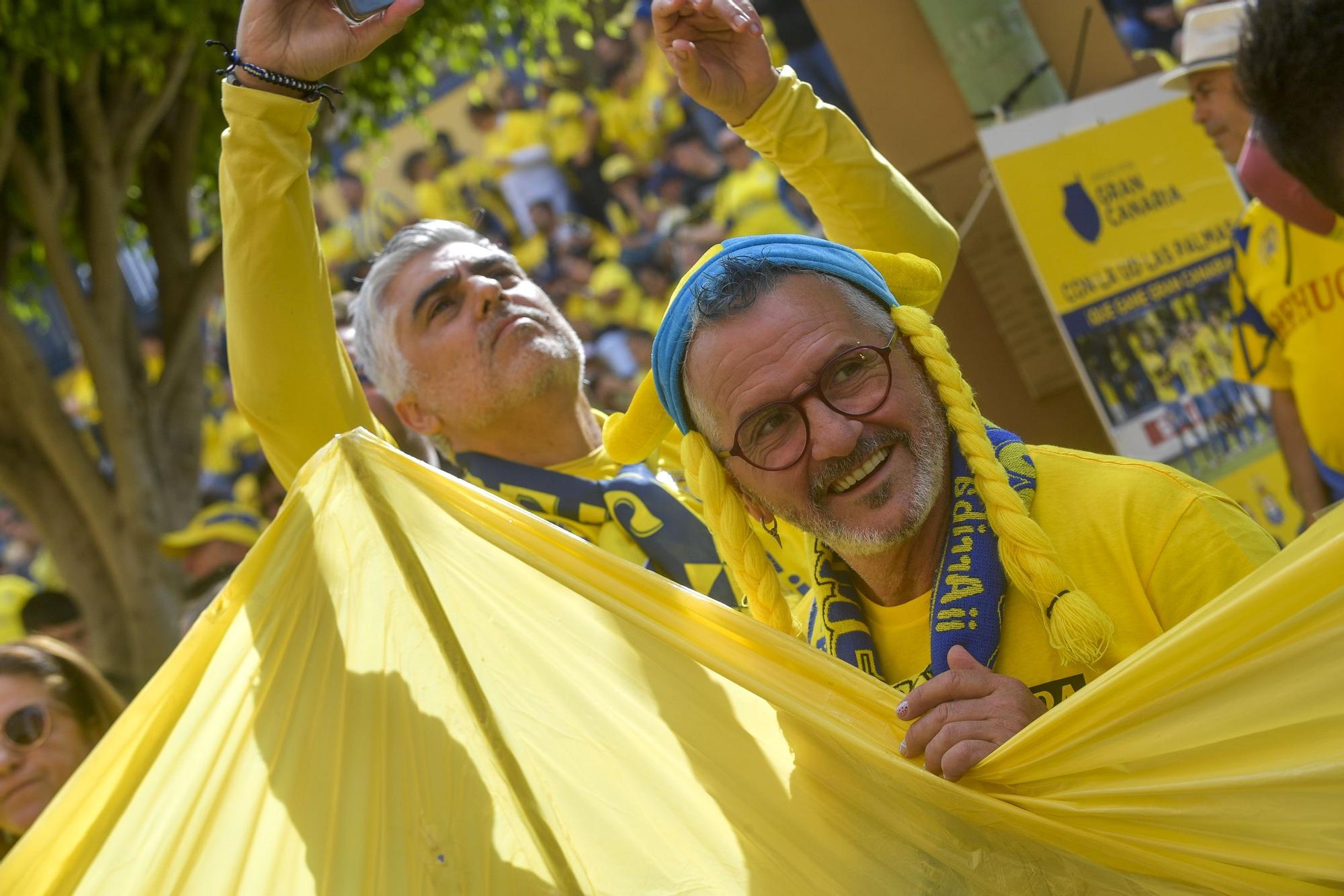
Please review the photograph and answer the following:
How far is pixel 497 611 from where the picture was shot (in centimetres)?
189

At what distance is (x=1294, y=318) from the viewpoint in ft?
12.3

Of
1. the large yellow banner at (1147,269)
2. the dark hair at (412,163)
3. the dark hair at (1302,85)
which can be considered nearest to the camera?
the dark hair at (1302,85)

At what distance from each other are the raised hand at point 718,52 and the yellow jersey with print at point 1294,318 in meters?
1.97

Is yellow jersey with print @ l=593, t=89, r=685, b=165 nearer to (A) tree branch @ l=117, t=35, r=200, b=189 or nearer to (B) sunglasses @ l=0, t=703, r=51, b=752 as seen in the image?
(A) tree branch @ l=117, t=35, r=200, b=189

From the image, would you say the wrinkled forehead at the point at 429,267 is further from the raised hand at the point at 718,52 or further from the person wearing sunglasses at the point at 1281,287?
the person wearing sunglasses at the point at 1281,287

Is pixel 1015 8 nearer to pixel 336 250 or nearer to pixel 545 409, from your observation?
pixel 545 409

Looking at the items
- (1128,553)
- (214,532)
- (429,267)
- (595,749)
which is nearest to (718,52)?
(429,267)

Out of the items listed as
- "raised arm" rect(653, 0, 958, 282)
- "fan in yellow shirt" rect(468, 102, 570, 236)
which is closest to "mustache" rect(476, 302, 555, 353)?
"raised arm" rect(653, 0, 958, 282)

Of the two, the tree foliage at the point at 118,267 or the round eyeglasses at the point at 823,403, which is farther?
the tree foliage at the point at 118,267

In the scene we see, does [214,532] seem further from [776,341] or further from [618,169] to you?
[618,169]

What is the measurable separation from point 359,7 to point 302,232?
459mm

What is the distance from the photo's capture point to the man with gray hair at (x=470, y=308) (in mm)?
2352

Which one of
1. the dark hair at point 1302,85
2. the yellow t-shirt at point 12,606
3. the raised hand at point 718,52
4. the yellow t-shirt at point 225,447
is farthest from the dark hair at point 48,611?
the dark hair at point 1302,85

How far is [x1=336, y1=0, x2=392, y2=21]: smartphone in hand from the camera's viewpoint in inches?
90.2
